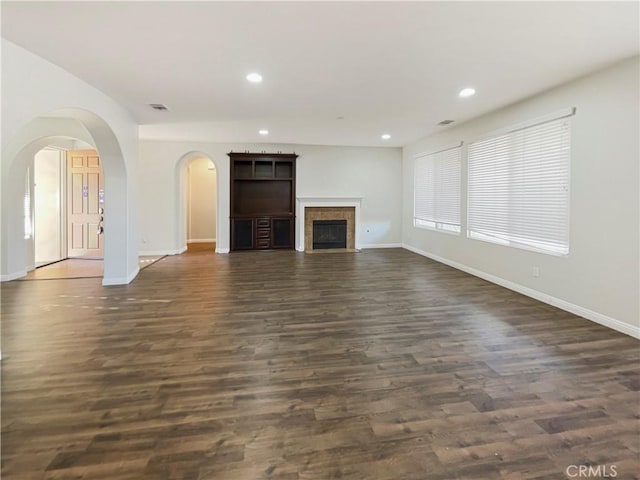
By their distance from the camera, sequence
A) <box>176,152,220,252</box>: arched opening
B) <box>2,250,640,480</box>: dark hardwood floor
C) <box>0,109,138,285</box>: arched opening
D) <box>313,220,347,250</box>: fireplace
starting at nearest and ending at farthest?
<box>2,250,640,480</box>: dark hardwood floor → <box>0,109,138,285</box>: arched opening → <box>313,220,347,250</box>: fireplace → <box>176,152,220,252</box>: arched opening

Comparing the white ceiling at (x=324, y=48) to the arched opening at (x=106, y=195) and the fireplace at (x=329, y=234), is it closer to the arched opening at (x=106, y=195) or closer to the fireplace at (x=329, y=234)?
the arched opening at (x=106, y=195)

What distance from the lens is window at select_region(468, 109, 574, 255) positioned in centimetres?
404

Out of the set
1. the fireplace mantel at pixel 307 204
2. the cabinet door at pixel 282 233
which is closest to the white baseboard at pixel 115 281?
the cabinet door at pixel 282 233

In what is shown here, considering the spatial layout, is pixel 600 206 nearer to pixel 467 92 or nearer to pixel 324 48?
pixel 467 92

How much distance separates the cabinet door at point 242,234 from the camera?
27.6 ft

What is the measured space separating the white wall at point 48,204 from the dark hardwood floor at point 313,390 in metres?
3.46

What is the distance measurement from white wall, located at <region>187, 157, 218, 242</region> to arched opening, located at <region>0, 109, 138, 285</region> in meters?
4.44

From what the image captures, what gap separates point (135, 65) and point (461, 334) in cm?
411

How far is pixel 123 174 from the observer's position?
5.04 metres

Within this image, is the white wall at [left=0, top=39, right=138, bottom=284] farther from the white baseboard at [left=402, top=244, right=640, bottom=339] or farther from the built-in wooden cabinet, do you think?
the white baseboard at [left=402, top=244, right=640, bottom=339]

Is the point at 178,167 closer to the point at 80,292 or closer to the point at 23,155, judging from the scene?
the point at 23,155

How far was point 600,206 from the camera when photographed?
3518 millimetres

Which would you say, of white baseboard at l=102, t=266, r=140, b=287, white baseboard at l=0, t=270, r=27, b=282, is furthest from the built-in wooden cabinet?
white baseboard at l=0, t=270, r=27, b=282

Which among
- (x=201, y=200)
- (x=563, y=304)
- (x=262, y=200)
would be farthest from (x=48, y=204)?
(x=563, y=304)
